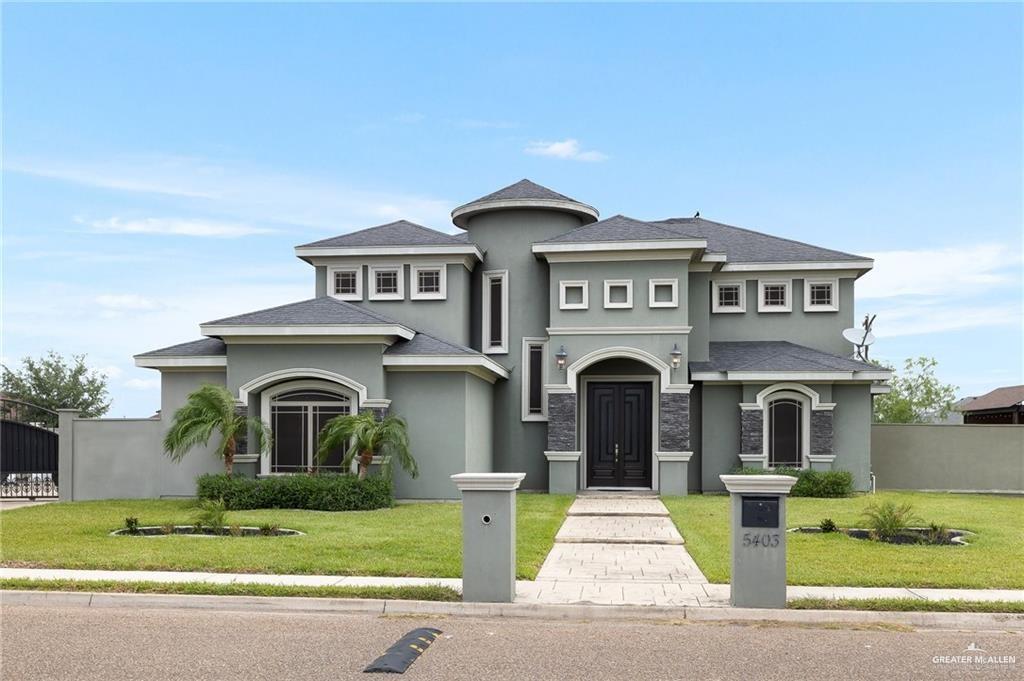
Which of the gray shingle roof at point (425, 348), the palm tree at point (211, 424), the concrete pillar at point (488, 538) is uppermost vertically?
the gray shingle roof at point (425, 348)

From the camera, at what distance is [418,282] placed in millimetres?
25250

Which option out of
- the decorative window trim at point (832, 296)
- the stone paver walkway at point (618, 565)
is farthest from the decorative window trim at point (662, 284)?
the stone paver walkway at point (618, 565)

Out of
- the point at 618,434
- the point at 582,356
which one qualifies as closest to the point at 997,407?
the point at 618,434

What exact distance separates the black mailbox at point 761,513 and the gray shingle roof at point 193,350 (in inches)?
588

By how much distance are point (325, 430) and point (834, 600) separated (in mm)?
12251

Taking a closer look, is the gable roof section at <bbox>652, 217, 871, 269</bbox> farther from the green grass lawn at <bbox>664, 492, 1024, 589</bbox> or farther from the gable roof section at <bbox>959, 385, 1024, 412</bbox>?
the gable roof section at <bbox>959, 385, 1024, 412</bbox>

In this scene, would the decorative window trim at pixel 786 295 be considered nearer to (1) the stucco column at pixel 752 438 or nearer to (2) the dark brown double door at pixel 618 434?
(1) the stucco column at pixel 752 438

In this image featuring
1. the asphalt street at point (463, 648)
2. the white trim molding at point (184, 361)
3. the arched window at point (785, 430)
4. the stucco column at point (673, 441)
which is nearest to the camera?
the asphalt street at point (463, 648)

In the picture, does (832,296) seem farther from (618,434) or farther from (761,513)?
(761,513)

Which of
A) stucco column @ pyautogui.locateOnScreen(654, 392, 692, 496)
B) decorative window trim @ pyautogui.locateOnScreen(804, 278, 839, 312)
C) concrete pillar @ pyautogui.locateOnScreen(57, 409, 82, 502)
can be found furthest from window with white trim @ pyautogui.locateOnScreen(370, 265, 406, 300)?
decorative window trim @ pyautogui.locateOnScreen(804, 278, 839, 312)

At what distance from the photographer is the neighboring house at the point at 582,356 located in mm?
22859

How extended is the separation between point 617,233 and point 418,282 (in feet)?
17.2

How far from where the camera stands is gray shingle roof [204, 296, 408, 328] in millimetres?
20672

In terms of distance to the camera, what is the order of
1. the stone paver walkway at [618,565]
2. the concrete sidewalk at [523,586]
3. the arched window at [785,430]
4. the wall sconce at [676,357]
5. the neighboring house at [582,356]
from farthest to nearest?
the arched window at [785,430], the wall sconce at [676,357], the neighboring house at [582,356], the stone paver walkway at [618,565], the concrete sidewalk at [523,586]
